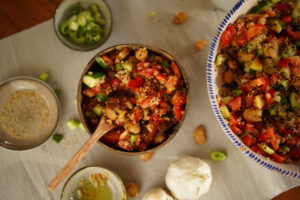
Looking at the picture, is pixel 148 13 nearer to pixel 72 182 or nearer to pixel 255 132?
pixel 255 132

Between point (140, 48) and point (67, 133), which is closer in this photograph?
point (140, 48)

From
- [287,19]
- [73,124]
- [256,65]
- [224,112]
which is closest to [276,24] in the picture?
[287,19]

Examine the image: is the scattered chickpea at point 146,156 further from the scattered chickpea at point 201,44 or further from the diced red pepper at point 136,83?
the scattered chickpea at point 201,44

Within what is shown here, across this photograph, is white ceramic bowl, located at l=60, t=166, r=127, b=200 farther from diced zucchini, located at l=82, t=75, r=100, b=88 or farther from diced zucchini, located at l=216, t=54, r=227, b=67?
diced zucchini, located at l=216, t=54, r=227, b=67

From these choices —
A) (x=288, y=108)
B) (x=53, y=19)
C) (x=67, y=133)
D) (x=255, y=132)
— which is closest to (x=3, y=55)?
(x=53, y=19)

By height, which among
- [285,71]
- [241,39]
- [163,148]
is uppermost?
[241,39]

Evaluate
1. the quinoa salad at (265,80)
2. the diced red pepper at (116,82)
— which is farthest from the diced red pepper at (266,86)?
the diced red pepper at (116,82)

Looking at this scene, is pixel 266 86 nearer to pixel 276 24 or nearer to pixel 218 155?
pixel 276 24
